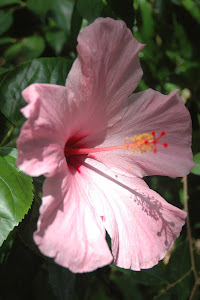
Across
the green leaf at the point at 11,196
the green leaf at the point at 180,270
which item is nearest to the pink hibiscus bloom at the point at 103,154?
the green leaf at the point at 11,196

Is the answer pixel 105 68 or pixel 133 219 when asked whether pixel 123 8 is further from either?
pixel 133 219

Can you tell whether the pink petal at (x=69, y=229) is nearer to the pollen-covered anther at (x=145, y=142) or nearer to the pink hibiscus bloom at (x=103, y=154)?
the pink hibiscus bloom at (x=103, y=154)

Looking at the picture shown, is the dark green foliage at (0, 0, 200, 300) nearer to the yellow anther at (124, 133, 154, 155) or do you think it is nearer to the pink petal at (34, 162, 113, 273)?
the pink petal at (34, 162, 113, 273)

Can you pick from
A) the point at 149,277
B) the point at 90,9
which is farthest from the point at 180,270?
the point at 90,9

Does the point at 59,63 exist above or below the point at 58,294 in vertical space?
above

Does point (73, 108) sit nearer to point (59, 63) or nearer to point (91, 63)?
point (91, 63)

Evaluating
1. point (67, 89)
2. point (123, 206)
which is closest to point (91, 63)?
point (67, 89)
